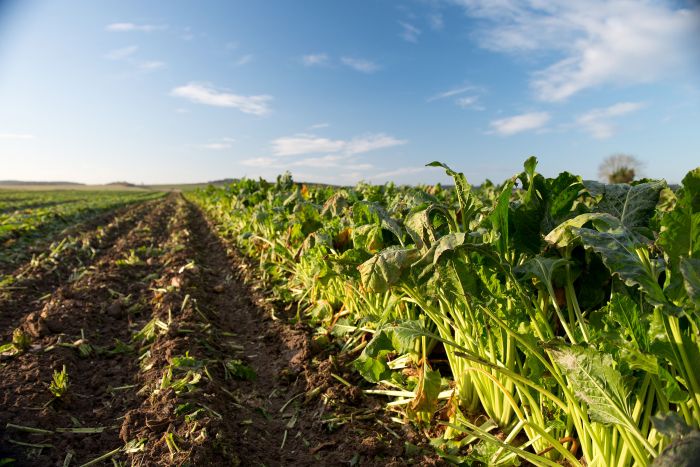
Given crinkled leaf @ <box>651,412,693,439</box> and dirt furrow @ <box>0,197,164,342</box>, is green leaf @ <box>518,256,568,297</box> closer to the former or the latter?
crinkled leaf @ <box>651,412,693,439</box>

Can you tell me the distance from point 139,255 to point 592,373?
8.17 metres

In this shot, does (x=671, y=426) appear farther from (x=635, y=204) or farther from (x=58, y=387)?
(x=58, y=387)

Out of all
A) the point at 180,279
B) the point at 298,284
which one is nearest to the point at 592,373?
the point at 298,284

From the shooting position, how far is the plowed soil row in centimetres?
262

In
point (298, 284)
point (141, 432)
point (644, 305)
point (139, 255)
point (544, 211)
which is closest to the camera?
point (644, 305)

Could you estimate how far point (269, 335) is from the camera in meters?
4.55

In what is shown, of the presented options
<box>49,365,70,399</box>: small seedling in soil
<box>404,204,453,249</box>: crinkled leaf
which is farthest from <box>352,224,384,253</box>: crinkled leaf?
<box>49,365,70,399</box>: small seedling in soil

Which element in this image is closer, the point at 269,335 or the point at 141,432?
the point at 141,432

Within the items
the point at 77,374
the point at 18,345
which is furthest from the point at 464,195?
the point at 18,345

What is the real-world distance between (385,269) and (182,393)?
5.85 feet

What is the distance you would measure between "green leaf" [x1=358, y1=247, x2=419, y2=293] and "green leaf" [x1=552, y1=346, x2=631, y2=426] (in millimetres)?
746

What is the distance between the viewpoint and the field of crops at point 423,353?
1.62 m

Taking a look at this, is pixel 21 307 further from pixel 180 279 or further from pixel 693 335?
pixel 693 335

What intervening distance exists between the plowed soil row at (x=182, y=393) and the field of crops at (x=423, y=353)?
0.02 meters
